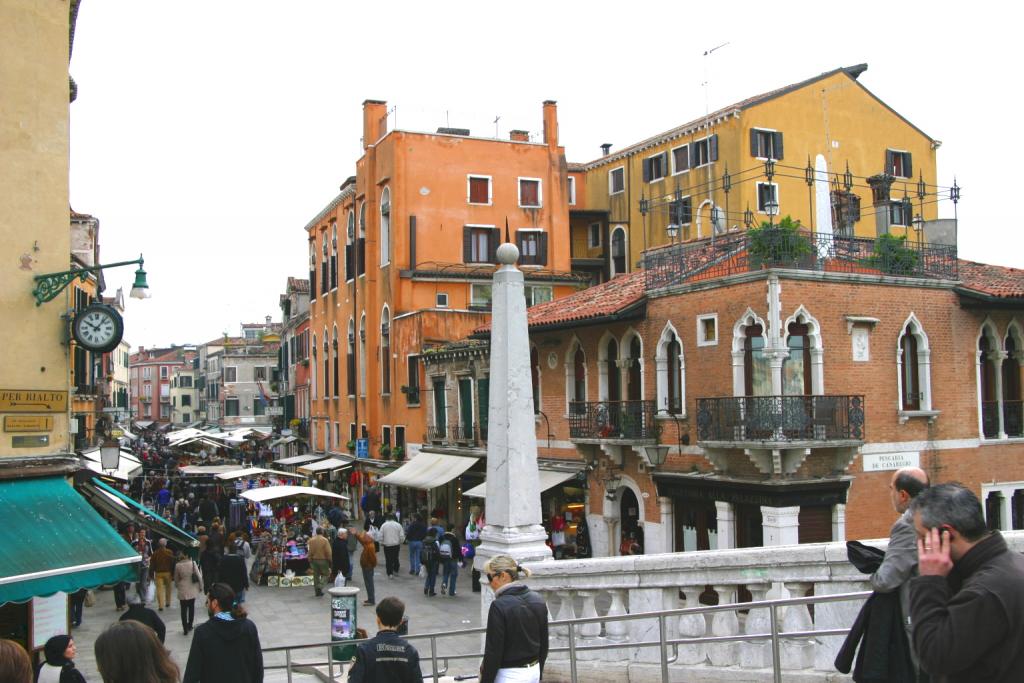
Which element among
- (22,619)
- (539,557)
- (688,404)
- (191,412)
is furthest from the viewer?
(191,412)

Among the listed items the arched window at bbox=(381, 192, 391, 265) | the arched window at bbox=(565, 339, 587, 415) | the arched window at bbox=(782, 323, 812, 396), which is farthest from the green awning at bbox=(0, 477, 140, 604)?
the arched window at bbox=(381, 192, 391, 265)

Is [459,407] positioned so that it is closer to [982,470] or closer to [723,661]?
[982,470]

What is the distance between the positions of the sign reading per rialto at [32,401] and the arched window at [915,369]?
15.2m

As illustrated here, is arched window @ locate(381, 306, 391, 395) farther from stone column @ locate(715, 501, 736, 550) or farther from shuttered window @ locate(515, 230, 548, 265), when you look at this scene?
stone column @ locate(715, 501, 736, 550)

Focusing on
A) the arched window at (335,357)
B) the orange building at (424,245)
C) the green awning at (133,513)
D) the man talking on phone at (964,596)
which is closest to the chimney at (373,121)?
the orange building at (424,245)

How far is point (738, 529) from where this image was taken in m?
19.3

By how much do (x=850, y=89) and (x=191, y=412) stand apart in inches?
3613

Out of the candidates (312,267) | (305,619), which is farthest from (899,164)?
(305,619)

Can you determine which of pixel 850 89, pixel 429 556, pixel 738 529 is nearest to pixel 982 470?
pixel 738 529

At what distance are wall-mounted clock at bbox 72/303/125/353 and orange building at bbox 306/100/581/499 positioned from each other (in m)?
21.1

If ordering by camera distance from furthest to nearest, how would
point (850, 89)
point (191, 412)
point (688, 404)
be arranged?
point (191, 412) < point (850, 89) < point (688, 404)

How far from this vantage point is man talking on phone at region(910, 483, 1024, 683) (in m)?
3.28

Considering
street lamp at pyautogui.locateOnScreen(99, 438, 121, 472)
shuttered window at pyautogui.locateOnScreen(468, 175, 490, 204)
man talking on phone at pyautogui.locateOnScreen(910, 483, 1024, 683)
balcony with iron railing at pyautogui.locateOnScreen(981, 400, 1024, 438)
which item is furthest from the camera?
shuttered window at pyautogui.locateOnScreen(468, 175, 490, 204)

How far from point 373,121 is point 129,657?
3748 cm
